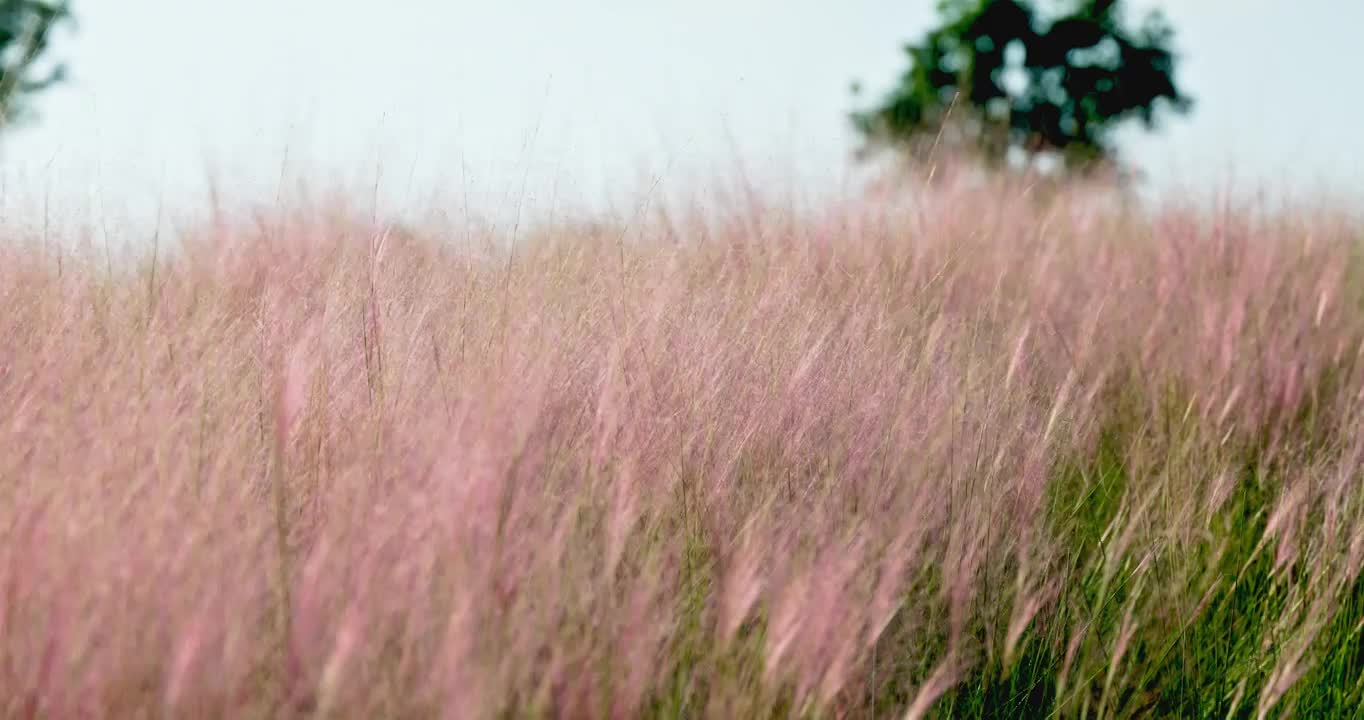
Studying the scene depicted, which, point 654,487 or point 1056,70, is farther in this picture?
point 1056,70

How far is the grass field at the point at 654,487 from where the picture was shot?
1167 millimetres

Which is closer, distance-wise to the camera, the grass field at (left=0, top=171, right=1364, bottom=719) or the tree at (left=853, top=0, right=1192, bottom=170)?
the grass field at (left=0, top=171, right=1364, bottom=719)

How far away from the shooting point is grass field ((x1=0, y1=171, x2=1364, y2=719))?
3.83 feet

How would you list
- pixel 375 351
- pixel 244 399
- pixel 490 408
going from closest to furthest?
pixel 490 408
pixel 244 399
pixel 375 351

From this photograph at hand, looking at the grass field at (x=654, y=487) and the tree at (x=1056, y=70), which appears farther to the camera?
the tree at (x=1056, y=70)

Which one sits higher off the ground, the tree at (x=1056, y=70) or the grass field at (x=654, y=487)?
the tree at (x=1056, y=70)

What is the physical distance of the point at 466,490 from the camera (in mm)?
1206

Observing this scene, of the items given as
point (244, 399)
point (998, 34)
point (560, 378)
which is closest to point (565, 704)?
point (560, 378)

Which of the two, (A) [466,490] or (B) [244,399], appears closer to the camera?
(A) [466,490]

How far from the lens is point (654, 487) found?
167 centimetres

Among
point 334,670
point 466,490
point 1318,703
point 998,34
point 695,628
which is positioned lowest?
point 1318,703

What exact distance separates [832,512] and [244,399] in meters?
0.93

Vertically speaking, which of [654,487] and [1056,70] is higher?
[1056,70]

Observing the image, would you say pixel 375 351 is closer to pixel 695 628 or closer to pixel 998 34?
pixel 695 628
